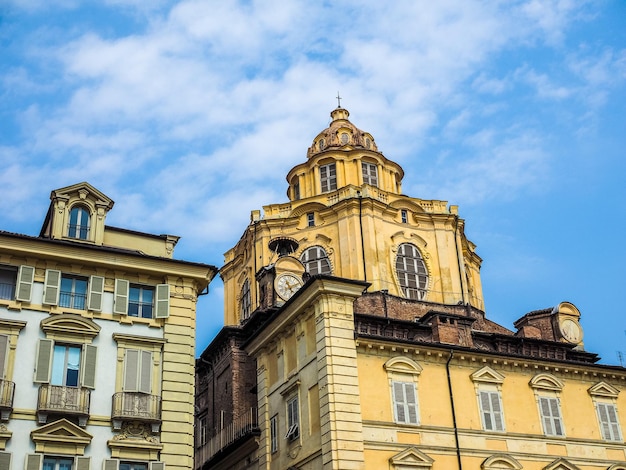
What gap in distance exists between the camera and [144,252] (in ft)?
103

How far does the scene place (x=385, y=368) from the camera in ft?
111

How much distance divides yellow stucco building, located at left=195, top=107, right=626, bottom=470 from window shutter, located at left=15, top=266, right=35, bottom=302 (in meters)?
10.4

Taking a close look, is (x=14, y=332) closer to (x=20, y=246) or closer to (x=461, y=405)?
(x=20, y=246)

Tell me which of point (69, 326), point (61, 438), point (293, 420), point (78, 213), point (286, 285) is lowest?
point (61, 438)

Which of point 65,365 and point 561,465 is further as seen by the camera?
point 561,465

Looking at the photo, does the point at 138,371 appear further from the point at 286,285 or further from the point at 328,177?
the point at 328,177

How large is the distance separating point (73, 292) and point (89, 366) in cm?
279

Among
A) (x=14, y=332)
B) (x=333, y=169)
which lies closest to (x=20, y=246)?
(x=14, y=332)

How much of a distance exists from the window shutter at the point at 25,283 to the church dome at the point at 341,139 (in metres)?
30.9

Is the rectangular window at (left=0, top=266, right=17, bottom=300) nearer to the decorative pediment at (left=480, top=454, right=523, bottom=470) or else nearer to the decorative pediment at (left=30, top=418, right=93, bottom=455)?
the decorative pediment at (left=30, top=418, right=93, bottom=455)

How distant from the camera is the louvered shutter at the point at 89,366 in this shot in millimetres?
27641

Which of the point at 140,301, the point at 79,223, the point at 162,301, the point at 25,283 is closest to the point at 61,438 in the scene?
the point at 25,283

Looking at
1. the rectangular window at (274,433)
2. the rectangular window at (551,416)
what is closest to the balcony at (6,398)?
the rectangular window at (274,433)

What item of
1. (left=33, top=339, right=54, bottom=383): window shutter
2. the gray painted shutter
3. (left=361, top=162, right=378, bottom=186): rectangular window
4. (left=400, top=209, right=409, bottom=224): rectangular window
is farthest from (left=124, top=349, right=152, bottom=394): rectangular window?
(left=361, top=162, right=378, bottom=186): rectangular window
